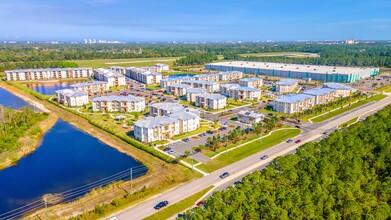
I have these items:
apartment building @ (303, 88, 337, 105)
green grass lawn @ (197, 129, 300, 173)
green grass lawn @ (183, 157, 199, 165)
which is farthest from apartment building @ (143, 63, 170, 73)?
green grass lawn @ (183, 157, 199, 165)

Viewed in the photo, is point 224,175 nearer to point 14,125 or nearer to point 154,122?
point 154,122

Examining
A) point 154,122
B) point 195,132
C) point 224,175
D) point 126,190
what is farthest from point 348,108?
point 126,190

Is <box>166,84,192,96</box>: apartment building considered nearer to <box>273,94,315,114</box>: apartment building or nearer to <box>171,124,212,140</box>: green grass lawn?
<box>273,94,315,114</box>: apartment building

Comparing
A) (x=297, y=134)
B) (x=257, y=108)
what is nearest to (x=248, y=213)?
(x=297, y=134)

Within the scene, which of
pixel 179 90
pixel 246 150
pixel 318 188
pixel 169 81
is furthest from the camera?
pixel 169 81

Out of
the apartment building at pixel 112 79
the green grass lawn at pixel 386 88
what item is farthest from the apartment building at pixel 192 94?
the green grass lawn at pixel 386 88
